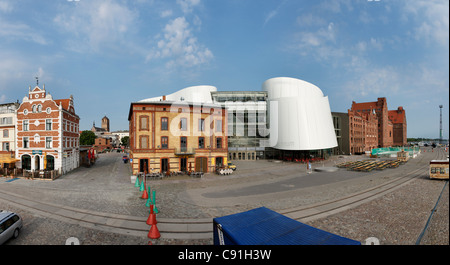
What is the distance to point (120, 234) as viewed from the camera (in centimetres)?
936

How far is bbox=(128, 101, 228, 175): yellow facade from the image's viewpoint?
25.8 meters

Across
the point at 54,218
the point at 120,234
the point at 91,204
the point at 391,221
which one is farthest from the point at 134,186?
the point at 391,221

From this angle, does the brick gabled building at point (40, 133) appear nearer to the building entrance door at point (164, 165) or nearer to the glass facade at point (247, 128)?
the building entrance door at point (164, 165)

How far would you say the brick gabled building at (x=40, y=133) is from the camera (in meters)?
26.1

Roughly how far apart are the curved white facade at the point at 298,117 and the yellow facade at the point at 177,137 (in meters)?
21.5

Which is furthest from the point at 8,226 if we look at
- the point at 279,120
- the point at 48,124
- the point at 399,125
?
the point at 399,125

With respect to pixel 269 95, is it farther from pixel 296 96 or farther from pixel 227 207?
pixel 227 207

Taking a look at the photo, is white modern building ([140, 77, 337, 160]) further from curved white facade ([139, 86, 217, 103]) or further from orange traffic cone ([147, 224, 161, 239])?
orange traffic cone ([147, 224, 161, 239])

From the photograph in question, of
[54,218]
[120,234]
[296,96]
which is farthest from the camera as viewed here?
[296,96]

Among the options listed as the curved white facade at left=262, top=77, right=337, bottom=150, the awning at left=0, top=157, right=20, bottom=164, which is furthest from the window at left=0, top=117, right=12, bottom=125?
the curved white facade at left=262, top=77, right=337, bottom=150

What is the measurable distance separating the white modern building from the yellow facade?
15967mm

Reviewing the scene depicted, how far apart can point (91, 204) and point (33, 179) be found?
16.2 meters
